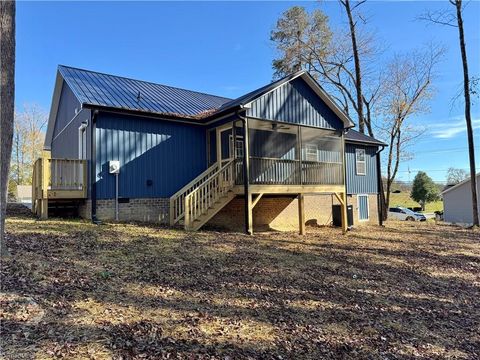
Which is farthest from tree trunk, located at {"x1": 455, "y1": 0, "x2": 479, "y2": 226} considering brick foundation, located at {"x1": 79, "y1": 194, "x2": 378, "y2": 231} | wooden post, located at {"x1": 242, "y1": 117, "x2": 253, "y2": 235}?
wooden post, located at {"x1": 242, "y1": 117, "x2": 253, "y2": 235}

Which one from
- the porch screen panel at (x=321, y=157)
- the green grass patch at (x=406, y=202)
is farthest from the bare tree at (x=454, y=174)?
the porch screen panel at (x=321, y=157)

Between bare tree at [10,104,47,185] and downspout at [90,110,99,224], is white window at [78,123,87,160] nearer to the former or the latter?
downspout at [90,110,99,224]

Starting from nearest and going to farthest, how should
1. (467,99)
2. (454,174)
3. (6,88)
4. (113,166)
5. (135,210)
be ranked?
1. (6,88)
2. (113,166)
3. (135,210)
4. (467,99)
5. (454,174)

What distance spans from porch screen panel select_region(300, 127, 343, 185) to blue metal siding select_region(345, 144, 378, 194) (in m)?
2.56

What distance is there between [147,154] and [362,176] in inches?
487

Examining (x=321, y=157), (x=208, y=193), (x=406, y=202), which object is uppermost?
(x=321, y=157)

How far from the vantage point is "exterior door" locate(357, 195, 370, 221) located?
19.1m

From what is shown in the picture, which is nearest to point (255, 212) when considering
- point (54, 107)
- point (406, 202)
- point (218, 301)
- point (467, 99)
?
point (218, 301)

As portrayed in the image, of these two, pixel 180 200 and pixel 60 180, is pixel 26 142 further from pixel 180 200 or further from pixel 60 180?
pixel 180 200

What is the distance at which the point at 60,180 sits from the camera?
35.9 ft

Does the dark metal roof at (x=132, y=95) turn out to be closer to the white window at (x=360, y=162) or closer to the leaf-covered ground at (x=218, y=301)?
the leaf-covered ground at (x=218, y=301)

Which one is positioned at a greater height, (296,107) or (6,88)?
(296,107)

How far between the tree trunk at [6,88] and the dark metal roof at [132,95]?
5.36 meters

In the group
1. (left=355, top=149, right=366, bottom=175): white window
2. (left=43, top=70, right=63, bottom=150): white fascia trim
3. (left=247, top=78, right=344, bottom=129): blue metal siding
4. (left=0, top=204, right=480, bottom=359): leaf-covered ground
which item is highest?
(left=43, top=70, right=63, bottom=150): white fascia trim
